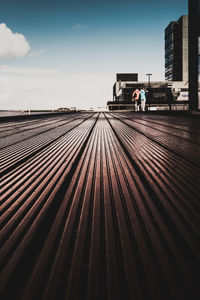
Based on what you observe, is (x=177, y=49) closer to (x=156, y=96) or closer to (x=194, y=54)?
(x=156, y=96)

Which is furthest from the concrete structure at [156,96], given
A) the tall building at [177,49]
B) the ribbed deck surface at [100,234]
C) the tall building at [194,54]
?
the tall building at [177,49]

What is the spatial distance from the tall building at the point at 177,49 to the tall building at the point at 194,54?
291 feet

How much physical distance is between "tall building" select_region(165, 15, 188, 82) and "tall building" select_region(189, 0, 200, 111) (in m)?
88.5

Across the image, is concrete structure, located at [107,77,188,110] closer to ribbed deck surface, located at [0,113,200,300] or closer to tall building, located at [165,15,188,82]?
ribbed deck surface, located at [0,113,200,300]

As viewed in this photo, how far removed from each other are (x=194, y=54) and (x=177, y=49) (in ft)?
331

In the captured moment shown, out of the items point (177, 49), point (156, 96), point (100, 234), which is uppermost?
point (177, 49)

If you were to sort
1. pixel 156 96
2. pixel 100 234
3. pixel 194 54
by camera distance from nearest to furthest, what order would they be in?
pixel 100 234
pixel 194 54
pixel 156 96

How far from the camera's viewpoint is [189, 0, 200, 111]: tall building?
1097 cm

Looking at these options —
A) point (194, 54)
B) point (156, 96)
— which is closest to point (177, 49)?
point (156, 96)

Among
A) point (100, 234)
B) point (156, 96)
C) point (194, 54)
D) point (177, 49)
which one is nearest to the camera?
point (100, 234)

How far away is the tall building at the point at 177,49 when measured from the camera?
94812 mm

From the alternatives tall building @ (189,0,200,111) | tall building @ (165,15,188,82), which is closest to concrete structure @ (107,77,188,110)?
tall building @ (189,0,200,111)

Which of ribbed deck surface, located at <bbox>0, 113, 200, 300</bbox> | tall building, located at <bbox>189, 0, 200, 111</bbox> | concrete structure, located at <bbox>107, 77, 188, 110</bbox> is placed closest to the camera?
ribbed deck surface, located at <bbox>0, 113, 200, 300</bbox>

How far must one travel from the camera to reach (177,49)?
99.7m
